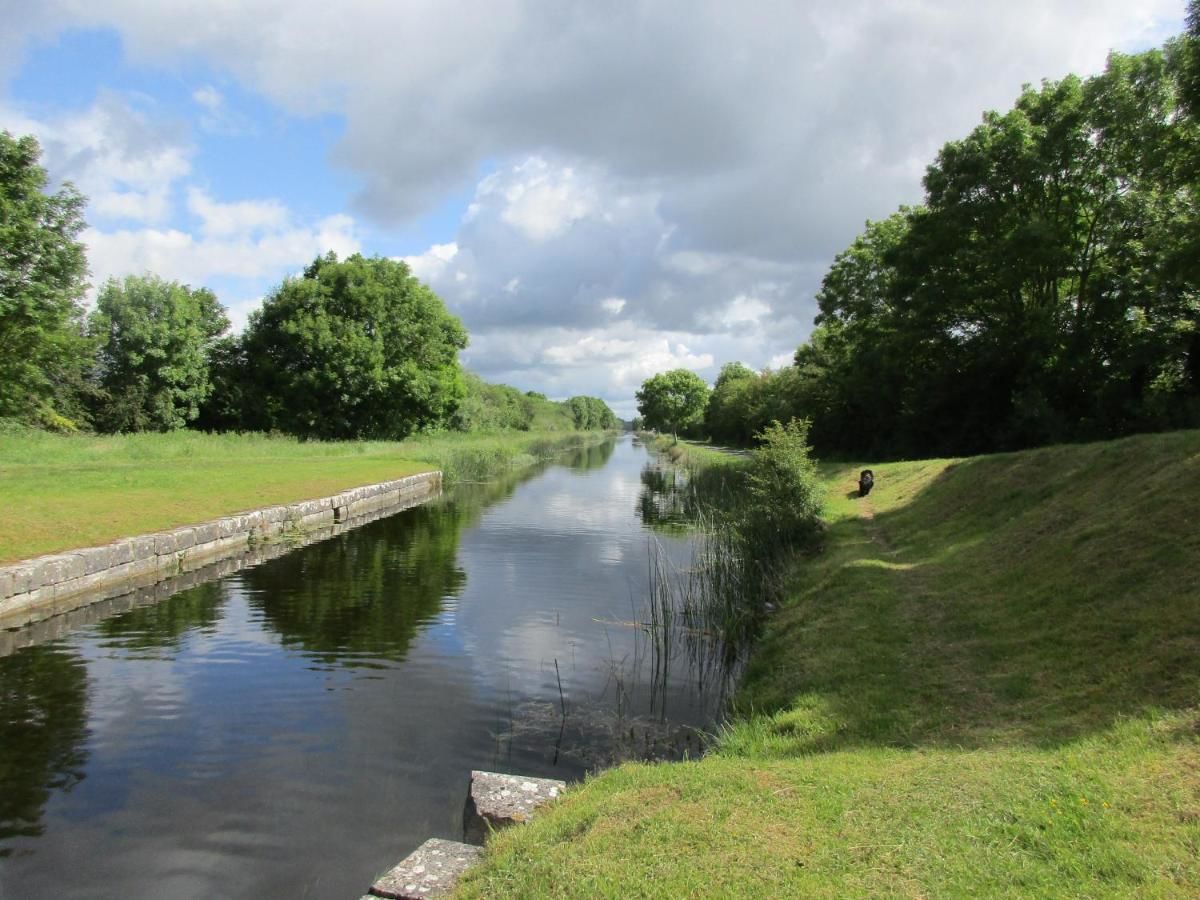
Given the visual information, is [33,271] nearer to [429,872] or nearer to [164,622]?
[164,622]

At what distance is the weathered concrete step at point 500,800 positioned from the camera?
467cm

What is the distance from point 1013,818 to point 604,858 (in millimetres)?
2072

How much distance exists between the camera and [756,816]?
13.5 feet

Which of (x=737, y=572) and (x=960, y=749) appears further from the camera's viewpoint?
(x=737, y=572)

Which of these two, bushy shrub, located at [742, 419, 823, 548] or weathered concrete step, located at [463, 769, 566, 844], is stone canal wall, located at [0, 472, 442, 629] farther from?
bushy shrub, located at [742, 419, 823, 548]

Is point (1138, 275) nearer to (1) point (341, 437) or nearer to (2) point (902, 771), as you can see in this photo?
(2) point (902, 771)

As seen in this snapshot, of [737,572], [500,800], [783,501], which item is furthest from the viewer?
[783,501]

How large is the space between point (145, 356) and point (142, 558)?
3283 cm

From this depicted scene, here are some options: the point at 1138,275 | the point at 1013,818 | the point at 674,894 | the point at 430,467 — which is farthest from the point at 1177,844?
the point at 430,467

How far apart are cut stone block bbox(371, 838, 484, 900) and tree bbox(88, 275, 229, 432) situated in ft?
140

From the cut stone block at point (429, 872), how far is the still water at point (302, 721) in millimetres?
976

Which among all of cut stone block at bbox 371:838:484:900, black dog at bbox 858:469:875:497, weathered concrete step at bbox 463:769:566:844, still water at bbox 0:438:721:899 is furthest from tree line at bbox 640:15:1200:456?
cut stone block at bbox 371:838:484:900

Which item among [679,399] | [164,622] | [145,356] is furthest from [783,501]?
[679,399]

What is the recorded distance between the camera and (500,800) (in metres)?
4.85
